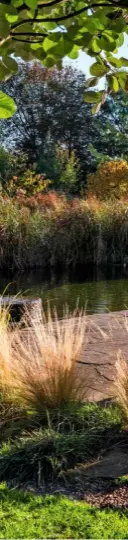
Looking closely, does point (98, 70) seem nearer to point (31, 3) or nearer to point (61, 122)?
point (31, 3)

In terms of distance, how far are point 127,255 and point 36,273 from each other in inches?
98.1

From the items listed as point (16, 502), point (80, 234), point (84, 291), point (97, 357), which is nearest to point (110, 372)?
point (97, 357)

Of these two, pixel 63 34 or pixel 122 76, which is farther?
pixel 122 76

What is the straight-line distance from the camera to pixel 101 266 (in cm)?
1453

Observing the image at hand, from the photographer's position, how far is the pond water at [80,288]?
9258mm

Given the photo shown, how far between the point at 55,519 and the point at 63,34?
6.47 ft

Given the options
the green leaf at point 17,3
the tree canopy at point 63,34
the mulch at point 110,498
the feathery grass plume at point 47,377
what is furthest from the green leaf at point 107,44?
the feathery grass plume at point 47,377

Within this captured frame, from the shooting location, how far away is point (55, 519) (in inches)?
103

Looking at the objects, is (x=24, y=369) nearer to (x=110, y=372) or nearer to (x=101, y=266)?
(x=110, y=372)

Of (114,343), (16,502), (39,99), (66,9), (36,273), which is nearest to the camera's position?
(66,9)

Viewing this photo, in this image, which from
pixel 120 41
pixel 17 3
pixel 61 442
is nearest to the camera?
pixel 17 3

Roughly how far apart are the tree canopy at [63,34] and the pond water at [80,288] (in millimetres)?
6624

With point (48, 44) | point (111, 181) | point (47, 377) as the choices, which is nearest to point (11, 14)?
point (48, 44)

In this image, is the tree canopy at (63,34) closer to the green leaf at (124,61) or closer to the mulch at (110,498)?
the green leaf at (124,61)
